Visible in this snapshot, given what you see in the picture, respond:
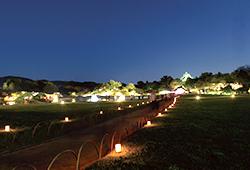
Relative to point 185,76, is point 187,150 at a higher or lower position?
lower

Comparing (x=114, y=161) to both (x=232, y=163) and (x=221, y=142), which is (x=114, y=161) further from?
(x=221, y=142)

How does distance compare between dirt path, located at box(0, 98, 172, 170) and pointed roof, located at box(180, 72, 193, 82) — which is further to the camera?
pointed roof, located at box(180, 72, 193, 82)

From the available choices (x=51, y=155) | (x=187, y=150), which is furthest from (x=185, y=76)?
(x=51, y=155)

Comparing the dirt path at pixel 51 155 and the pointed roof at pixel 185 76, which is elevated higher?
the pointed roof at pixel 185 76

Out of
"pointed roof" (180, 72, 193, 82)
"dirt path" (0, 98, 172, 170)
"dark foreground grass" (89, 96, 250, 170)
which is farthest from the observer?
"pointed roof" (180, 72, 193, 82)

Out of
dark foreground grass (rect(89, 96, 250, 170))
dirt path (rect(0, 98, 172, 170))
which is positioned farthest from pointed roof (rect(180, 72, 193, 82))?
dirt path (rect(0, 98, 172, 170))

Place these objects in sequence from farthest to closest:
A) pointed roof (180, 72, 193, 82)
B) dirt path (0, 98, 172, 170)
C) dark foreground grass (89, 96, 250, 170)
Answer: pointed roof (180, 72, 193, 82) < dirt path (0, 98, 172, 170) < dark foreground grass (89, 96, 250, 170)

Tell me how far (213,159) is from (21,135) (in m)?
9.17

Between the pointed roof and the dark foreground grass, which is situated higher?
the pointed roof

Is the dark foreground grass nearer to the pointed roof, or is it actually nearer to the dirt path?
the dirt path

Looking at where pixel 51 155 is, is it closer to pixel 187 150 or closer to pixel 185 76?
pixel 187 150

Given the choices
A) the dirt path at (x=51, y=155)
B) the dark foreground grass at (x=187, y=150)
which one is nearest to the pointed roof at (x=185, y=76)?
the dark foreground grass at (x=187, y=150)

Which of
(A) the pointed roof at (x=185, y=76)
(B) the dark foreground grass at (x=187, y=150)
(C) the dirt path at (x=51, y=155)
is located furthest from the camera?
(A) the pointed roof at (x=185, y=76)

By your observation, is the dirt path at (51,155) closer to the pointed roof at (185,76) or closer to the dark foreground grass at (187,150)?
the dark foreground grass at (187,150)
